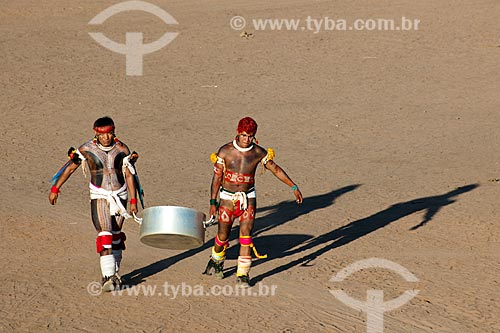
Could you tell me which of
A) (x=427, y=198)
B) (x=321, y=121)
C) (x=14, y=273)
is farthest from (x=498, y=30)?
(x=14, y=273)

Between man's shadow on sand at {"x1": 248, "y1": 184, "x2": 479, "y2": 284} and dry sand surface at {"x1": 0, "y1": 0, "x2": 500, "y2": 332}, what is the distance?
43 mm

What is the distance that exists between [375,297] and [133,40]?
617 inches

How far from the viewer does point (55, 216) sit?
16.7 meters

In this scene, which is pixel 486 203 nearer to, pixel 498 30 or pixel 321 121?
pixel 321 121

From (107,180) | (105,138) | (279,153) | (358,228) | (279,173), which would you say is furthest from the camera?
(279,153)

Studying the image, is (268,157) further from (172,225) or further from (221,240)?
(172,225)

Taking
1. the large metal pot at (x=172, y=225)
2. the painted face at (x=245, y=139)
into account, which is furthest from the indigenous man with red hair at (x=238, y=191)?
the large metal pot at (x=172, y=225)

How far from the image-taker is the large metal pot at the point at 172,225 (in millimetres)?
13359

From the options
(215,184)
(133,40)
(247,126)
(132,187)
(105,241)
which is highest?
(133,40)

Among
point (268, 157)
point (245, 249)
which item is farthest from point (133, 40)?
point (245, 249)

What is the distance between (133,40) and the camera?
91.5ft

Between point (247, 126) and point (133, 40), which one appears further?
point (133, 40)

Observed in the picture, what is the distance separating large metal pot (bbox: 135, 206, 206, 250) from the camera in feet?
43.8

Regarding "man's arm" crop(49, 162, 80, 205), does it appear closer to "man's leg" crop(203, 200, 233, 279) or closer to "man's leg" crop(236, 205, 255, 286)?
"man's leg" crop(203, 200, 233, 279)
